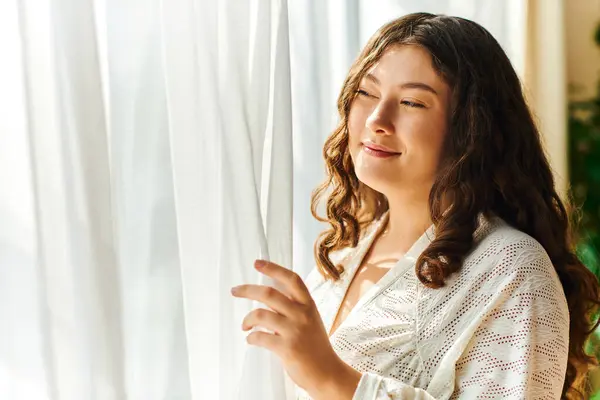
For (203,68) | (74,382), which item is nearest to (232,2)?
(203,68)

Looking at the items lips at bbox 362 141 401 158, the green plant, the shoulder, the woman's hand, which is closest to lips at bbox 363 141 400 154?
lips at bbox 362 141 401 158

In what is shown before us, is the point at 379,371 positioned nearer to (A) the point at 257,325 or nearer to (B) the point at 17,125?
(A) the point at 257,325

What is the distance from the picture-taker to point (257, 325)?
3.66 feet

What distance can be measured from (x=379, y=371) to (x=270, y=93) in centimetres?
48

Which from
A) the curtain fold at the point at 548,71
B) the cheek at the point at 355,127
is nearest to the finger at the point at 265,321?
the cheek at the point at 355,127

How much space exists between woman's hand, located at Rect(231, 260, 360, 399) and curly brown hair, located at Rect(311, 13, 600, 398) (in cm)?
25

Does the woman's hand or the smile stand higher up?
the smile

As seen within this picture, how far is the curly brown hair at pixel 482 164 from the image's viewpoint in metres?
1.38

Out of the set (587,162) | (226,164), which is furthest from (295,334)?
(587,162)

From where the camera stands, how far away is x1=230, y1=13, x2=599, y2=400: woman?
47.8 inches

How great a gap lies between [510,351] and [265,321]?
38cm

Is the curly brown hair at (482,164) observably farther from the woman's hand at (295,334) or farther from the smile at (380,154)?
the woman's hand at (295,334)

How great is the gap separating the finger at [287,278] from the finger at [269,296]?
0.5 inches

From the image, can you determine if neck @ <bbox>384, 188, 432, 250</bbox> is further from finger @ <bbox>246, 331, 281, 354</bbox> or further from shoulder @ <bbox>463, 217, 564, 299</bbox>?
finger @ <bbox>246, 331, 281, 354</bbox>
